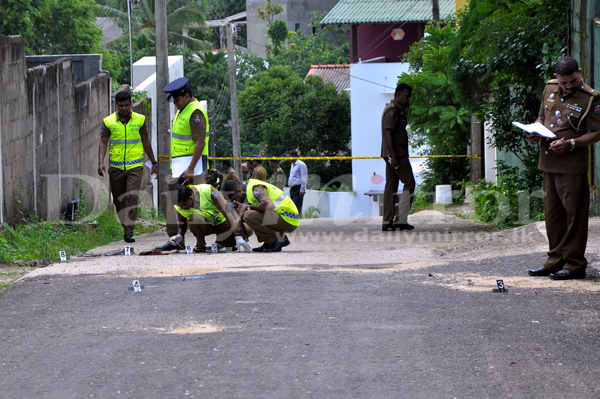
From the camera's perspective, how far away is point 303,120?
35562 millimetres

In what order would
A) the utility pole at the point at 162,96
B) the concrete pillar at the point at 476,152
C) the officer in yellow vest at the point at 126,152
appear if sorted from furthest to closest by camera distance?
the concrete pillar at the point at 476,152 < the utility pole at the point at 162,96 < the officer in yellow vest at the point at 126,152

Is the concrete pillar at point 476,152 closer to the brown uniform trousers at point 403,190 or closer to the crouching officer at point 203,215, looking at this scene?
the brown uniform trousers at point 403,190

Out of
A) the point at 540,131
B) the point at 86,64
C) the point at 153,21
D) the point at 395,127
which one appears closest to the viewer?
the point at 540,131

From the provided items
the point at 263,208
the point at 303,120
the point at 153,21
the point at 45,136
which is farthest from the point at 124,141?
the point at 153,21

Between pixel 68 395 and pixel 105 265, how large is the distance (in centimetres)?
390

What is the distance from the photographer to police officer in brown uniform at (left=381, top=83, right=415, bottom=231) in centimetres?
1050

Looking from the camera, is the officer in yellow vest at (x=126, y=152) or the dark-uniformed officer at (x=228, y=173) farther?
the dark-uniformed officer at (x=228, y=173)

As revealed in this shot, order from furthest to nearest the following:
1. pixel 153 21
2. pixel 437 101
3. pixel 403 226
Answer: pixel 153 21 < pixel 437 101 < pixel 403 226

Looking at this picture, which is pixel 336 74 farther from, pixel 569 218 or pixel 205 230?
pixel 569 218

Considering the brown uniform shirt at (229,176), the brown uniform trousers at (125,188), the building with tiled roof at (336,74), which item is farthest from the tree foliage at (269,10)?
the brown uniform trousers at (125,188)

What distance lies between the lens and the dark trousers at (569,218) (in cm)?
Result: 582

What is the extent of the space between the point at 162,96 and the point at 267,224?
19.7ft

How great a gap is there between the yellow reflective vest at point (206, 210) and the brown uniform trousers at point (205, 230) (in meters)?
0.04

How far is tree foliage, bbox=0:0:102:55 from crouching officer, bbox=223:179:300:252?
77.3ft
